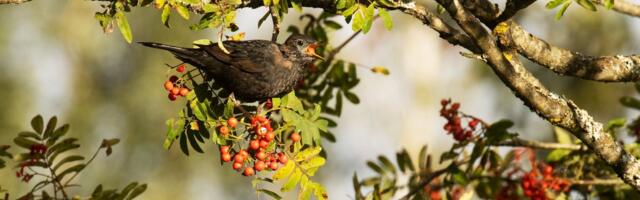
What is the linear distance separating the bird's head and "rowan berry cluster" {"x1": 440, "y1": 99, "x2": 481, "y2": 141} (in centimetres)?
82

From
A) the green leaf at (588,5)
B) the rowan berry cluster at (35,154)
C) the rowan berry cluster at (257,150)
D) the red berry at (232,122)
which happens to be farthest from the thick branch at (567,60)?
the rowan berry cluster at (35,154)

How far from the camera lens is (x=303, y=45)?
4.55 m

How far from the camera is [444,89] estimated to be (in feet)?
75.7

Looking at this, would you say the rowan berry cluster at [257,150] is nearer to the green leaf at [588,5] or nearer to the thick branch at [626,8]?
the green leaf at [588,5]

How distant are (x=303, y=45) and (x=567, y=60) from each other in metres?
1.44

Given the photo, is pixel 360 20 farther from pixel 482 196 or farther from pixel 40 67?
pixel 40 67

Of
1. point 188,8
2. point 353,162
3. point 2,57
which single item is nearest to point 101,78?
point 2,57

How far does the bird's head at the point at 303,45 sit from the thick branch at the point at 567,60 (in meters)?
1.28

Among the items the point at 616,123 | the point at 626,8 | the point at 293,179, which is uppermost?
the point at 293,179

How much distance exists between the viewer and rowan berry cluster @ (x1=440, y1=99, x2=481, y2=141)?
4.86 m

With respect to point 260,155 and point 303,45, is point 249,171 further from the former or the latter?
point 303,45

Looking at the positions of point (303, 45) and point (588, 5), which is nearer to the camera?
point (588, 5)

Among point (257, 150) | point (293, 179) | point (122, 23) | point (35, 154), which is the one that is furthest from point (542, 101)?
point (35, 154)

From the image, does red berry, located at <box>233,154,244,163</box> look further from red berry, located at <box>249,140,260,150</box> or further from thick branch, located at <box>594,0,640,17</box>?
thick branch, located at <box>594,0,640,17</box>
